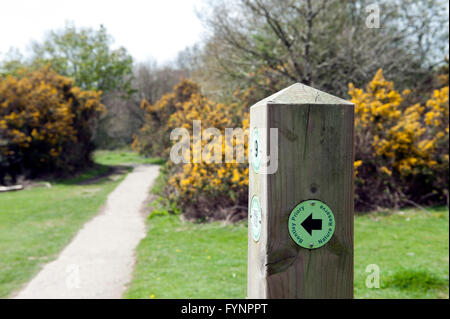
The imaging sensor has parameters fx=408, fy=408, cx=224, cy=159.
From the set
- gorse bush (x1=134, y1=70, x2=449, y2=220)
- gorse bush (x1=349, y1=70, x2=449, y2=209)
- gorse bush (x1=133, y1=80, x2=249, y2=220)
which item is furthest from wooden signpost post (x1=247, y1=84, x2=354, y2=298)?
gorse bush (x1=349, y1=70, x2=449, y2=209)

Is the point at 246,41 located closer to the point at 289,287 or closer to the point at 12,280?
the point at 12,280

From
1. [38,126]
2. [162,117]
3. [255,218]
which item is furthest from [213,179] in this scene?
[162,117]

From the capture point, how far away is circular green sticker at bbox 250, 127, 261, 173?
115 cm

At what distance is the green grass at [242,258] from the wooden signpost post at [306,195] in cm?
361

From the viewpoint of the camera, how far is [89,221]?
31.3ft

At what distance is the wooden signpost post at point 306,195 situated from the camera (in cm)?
109

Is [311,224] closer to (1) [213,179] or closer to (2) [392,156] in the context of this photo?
(1) [213,179]

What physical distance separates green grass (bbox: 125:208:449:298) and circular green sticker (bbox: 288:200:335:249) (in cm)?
366

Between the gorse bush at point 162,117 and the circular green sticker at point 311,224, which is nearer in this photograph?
the circular green sticker at point 311,224

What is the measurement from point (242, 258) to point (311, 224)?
16.7 feet

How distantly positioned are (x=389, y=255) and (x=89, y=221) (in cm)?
667

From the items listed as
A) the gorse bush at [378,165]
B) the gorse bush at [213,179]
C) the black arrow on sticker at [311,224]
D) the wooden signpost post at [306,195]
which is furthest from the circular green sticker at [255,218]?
the gorse bush at [378,165]

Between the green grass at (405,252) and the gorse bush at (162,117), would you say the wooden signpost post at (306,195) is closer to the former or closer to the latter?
the green grass at (405,252)

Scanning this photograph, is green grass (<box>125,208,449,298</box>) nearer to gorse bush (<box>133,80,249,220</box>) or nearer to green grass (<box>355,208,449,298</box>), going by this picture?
green grass (<box>355,208,449,298</box>)
